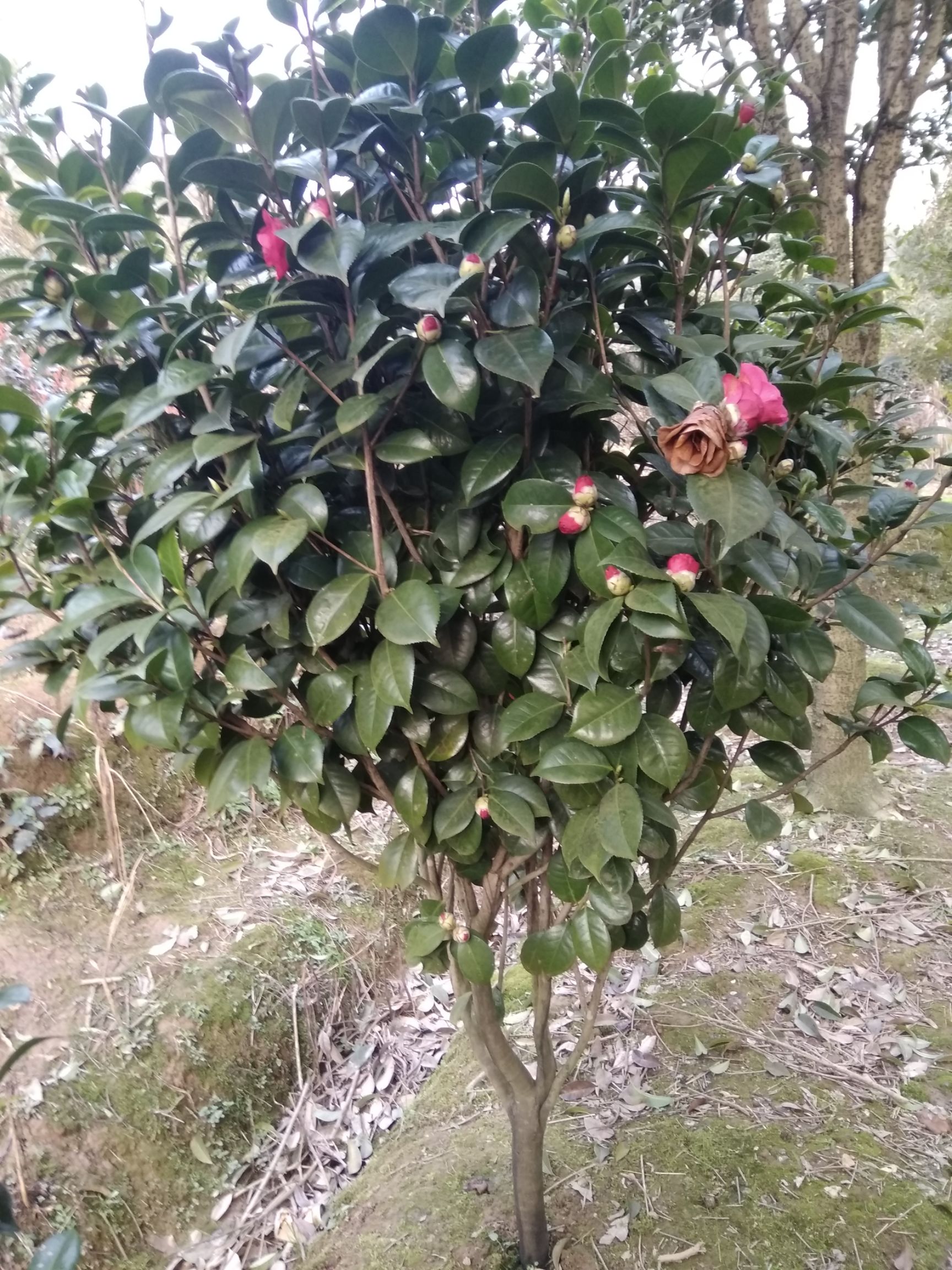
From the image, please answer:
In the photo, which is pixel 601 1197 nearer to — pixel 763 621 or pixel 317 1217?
pixel 317 1217

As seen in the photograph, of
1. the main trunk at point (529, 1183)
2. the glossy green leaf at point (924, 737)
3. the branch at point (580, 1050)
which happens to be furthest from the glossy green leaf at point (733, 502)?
the main trunk at point (529, 1183)

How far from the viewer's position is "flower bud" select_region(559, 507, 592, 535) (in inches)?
27.8

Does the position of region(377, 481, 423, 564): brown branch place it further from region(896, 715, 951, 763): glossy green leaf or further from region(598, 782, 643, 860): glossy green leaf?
region(896, 715, 951, 763): glossy green leaf

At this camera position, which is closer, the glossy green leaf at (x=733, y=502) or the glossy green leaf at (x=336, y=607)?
the glossy green leaf at (x=733, y=502)

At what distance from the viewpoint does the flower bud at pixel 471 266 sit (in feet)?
2.10

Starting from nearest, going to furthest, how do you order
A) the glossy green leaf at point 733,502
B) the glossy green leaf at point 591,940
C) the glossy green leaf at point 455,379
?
1. the glossy green leaf at point 733,502
2. the glossy green leaf at point 455,379
3. the glossy green leaf at point 591,940

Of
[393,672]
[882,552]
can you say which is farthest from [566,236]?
[882,552]

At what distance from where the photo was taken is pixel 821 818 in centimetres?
269

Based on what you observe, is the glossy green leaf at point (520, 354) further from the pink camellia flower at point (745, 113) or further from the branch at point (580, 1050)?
the branch at point (580, 1050)

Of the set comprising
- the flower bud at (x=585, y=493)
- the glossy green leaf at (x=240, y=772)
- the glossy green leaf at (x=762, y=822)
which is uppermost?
the flower bud at (x=585, y=493)

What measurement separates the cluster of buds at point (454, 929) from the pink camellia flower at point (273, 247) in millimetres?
796

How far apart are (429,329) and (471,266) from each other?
0.23 ft

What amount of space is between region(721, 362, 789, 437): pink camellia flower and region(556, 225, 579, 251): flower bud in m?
0.22

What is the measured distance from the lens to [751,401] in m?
0.60
